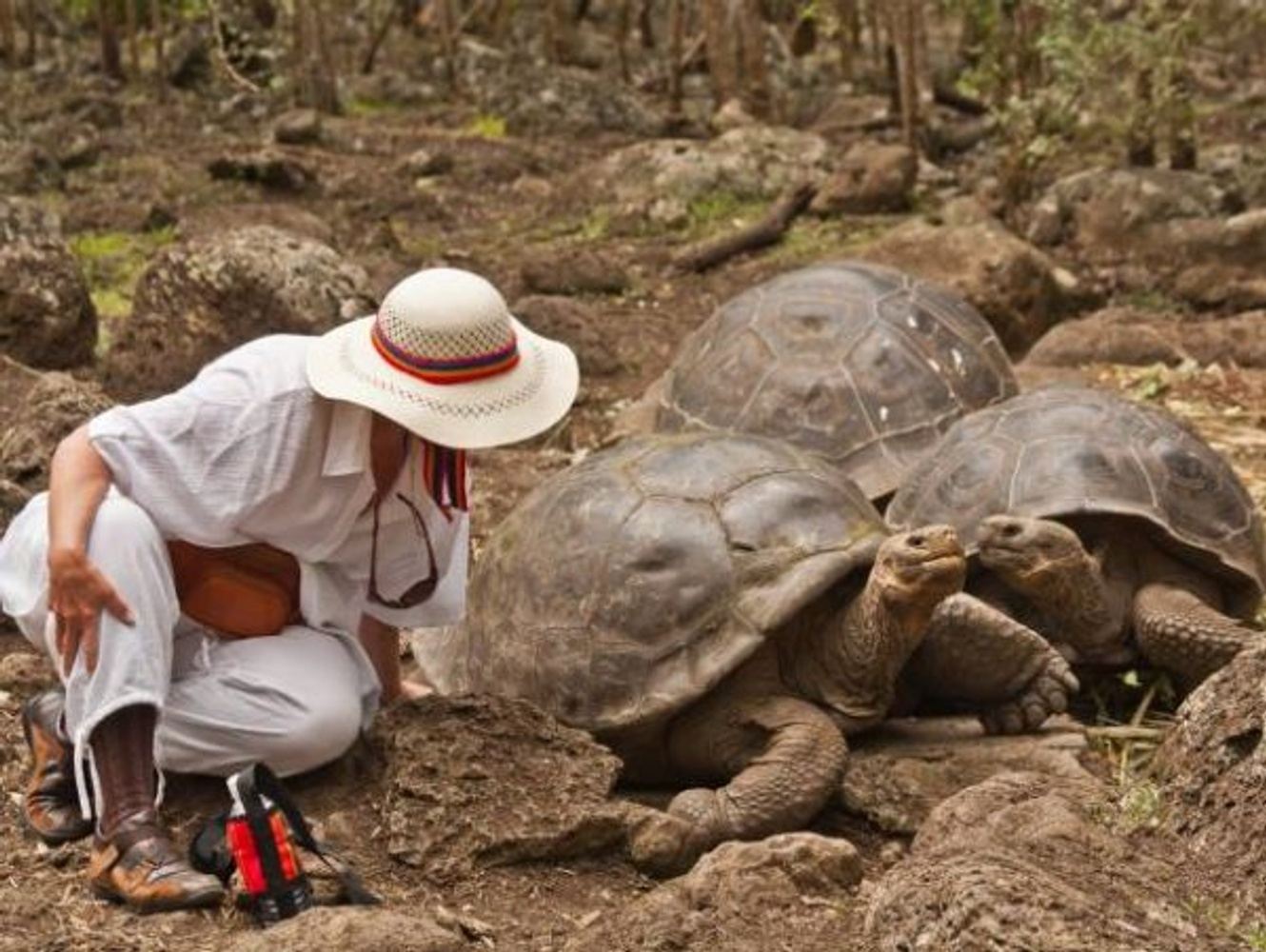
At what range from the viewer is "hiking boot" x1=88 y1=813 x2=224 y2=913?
3.37 metres

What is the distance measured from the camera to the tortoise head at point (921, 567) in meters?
4.21

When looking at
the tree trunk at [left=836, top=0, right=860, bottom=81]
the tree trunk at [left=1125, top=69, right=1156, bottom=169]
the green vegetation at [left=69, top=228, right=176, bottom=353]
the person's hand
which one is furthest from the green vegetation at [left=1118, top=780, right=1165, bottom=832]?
the tree trunk at [left=836, top=0, right=860, bottom=81]

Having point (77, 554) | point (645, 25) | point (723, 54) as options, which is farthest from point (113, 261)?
point (645, 25)

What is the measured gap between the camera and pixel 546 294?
10.4 metres

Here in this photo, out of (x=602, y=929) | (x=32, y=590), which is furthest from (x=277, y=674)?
(x=602, y=929)

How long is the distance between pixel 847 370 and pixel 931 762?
2208 millimetres

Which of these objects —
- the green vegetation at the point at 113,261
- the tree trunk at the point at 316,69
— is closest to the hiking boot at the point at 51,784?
the green vegetation at the point at 113,261

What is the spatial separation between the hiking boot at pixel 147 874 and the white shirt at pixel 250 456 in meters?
0.50

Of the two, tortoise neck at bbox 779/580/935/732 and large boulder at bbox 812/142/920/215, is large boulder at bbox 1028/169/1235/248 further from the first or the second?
A: tortoise neck at bbox 779/580/935/732

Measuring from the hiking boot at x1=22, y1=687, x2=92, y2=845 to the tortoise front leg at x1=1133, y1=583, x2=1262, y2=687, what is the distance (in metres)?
2.36

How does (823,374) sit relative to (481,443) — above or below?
below

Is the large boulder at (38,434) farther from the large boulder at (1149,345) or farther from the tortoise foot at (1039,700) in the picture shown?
the large boulder at (1149,345)

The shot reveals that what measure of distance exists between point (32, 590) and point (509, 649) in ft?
4.13

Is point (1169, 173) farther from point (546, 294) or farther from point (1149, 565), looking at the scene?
point (1149, 565)
